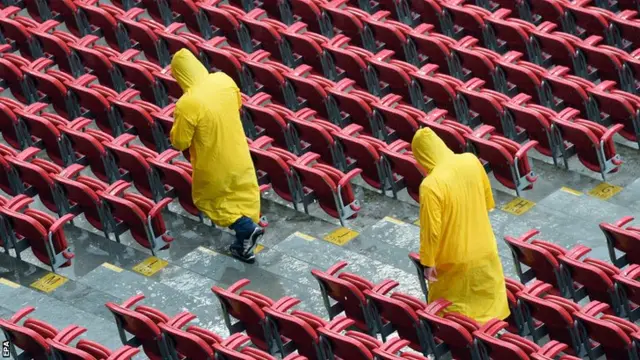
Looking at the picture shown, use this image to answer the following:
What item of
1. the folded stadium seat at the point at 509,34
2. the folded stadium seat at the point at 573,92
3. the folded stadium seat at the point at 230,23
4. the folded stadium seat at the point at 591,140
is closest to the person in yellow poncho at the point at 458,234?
the folded stadium seat at the point at 591,140

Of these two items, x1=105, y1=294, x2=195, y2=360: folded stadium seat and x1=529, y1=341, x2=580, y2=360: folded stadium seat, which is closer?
x1=529, y1=341, x2=580, y2=360: folded stadium seat

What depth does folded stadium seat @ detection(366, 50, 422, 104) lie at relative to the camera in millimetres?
13031

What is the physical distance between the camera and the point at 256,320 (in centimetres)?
1010

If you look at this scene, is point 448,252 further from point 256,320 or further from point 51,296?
point 51,296

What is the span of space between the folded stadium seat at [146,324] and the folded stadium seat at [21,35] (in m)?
4.53

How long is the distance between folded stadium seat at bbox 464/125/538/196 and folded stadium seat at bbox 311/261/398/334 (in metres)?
1.93

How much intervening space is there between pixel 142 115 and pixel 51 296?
189 centimetres

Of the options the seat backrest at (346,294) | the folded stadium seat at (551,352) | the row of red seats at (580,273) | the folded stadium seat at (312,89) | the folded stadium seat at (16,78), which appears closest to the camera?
the folded stadium seat at (551,352)

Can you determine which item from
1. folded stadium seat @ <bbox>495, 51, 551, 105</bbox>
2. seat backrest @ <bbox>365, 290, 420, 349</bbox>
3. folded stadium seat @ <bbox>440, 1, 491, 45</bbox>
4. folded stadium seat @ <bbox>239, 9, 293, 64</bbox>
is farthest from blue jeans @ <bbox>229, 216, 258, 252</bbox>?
folded stadium seat @ <bbox>440, 1, 491, 45</bbox>

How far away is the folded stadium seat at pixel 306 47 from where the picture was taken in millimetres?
13672

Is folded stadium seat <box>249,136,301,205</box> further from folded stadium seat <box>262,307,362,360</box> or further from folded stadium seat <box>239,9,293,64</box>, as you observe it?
folded stadium seat <box>262,307,362,360</box>

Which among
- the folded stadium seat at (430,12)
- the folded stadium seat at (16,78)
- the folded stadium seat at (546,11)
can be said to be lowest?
the folded stadium seat at (546,11)

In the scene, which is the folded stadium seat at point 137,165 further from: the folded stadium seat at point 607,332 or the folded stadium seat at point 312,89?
the folded stadium seat at point 607,332

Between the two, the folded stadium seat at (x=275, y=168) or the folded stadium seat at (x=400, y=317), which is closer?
the folded stadium seat at (x=400, y=317)
